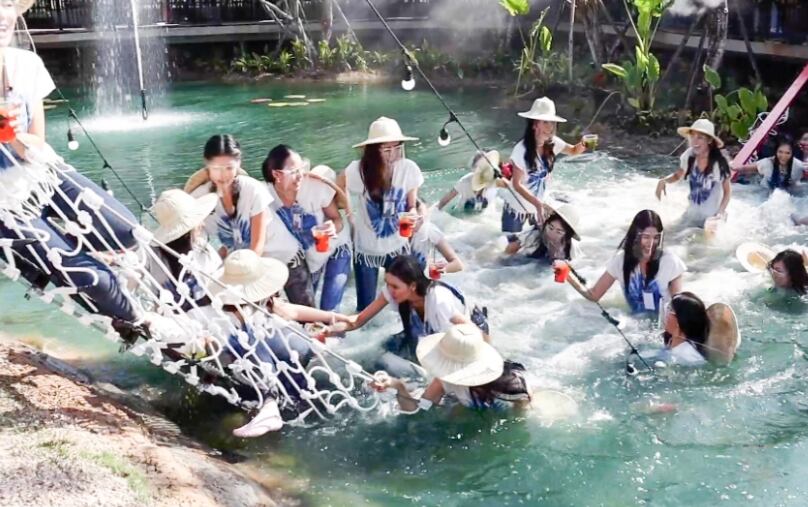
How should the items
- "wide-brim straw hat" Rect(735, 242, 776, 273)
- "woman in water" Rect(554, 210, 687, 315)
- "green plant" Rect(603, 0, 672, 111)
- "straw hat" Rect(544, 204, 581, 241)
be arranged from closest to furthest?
"woman in water" Rect(554, 210, 687, 315), "wide-brim straw hat" Rect(735, 242, 776, 273), "straw hat" Rect(544, 204, 581, 241), "green plant" Rect(603, 0, 672, 111)

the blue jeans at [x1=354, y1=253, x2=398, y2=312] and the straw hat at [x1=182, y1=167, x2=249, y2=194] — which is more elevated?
the straw hat at [x1=182, y1=167, x2=249, y2=194]

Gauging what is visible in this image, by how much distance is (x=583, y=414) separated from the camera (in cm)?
447

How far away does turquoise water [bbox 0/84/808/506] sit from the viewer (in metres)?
3.88

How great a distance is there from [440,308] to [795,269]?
9.42 feet

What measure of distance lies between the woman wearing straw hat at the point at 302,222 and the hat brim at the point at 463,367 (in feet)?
4.06

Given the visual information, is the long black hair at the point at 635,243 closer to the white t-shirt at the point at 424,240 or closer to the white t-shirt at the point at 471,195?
the white t-shirt at the point at 424,240

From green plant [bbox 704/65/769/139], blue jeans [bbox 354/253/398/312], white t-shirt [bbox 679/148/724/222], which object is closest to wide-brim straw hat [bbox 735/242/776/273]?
white t-shirt [bbox 679/148/724/222]

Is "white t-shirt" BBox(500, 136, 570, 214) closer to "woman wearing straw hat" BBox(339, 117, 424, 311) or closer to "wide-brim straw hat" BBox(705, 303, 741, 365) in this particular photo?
"woman wearing straw hat" BBox(339, 117, 424, 311)

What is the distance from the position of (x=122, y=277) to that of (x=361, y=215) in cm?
186

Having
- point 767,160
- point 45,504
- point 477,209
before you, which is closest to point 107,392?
point 45,504

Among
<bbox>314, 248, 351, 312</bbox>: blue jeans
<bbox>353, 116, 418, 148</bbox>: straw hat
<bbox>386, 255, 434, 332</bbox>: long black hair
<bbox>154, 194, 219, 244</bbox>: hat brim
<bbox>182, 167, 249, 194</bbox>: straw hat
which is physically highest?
<bbox>353, 116, 418, 148</bbox>: straw hat

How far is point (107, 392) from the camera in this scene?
171 inches

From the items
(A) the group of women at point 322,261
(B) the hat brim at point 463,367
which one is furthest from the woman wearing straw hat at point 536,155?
(B) the hat brim at point 463,367

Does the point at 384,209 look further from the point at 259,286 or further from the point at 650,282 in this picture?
the point at 650,282
